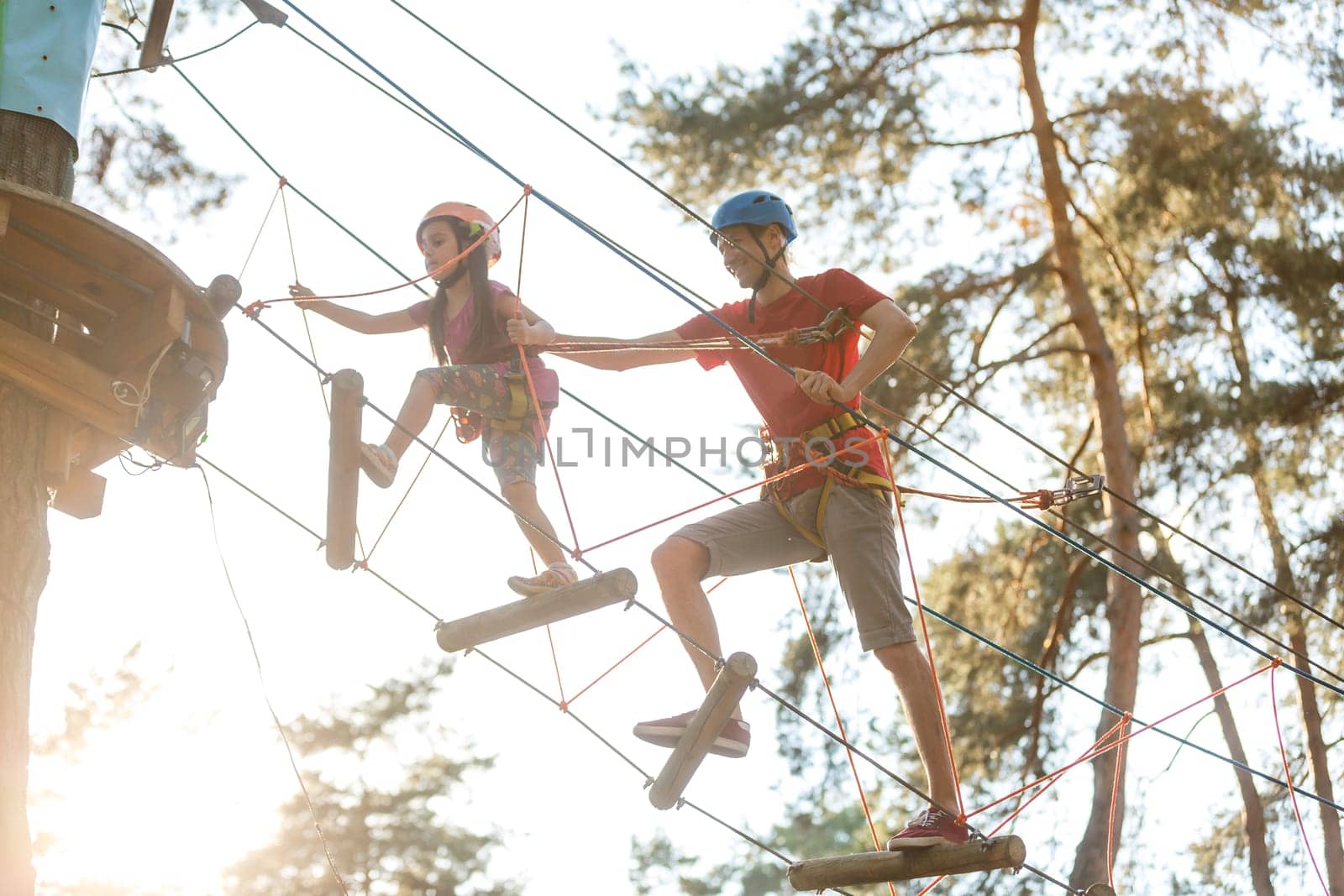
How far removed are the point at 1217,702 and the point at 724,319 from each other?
6747 mm

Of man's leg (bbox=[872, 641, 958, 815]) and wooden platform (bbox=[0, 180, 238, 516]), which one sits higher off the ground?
wooden platform (bbox=[0, 180, 238, 516])

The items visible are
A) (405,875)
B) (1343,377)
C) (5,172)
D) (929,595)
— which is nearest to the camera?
(5,172)

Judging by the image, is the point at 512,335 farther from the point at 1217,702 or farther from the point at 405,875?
the point at 405,875

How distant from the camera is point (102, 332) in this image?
4.33 metres

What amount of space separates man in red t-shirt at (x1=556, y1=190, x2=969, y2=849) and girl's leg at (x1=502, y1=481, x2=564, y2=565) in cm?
32

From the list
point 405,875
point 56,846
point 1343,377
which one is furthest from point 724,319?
point 405,875

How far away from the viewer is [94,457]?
459 cm

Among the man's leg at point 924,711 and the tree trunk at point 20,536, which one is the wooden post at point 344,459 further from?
the man's leg at point 924,711

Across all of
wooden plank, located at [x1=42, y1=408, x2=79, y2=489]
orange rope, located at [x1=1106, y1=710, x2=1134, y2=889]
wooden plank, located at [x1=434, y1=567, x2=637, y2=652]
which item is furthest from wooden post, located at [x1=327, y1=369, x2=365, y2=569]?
orange rope, located at [x1=1106, y1=710, x2=1134, y2=889]

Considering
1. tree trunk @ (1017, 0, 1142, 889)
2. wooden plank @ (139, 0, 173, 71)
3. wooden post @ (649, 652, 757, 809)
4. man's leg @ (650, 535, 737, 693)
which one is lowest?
wooden post @ (649, 652, 757, 809)

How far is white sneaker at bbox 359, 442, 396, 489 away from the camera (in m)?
3.80

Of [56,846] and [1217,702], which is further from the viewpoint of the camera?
[56,846]

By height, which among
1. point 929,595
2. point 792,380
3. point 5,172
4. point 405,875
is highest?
point 405,875

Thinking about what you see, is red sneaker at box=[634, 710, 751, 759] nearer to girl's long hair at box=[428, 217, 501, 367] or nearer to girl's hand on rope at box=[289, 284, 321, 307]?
girl's long hair at box=[428, 217, 501, 367]
